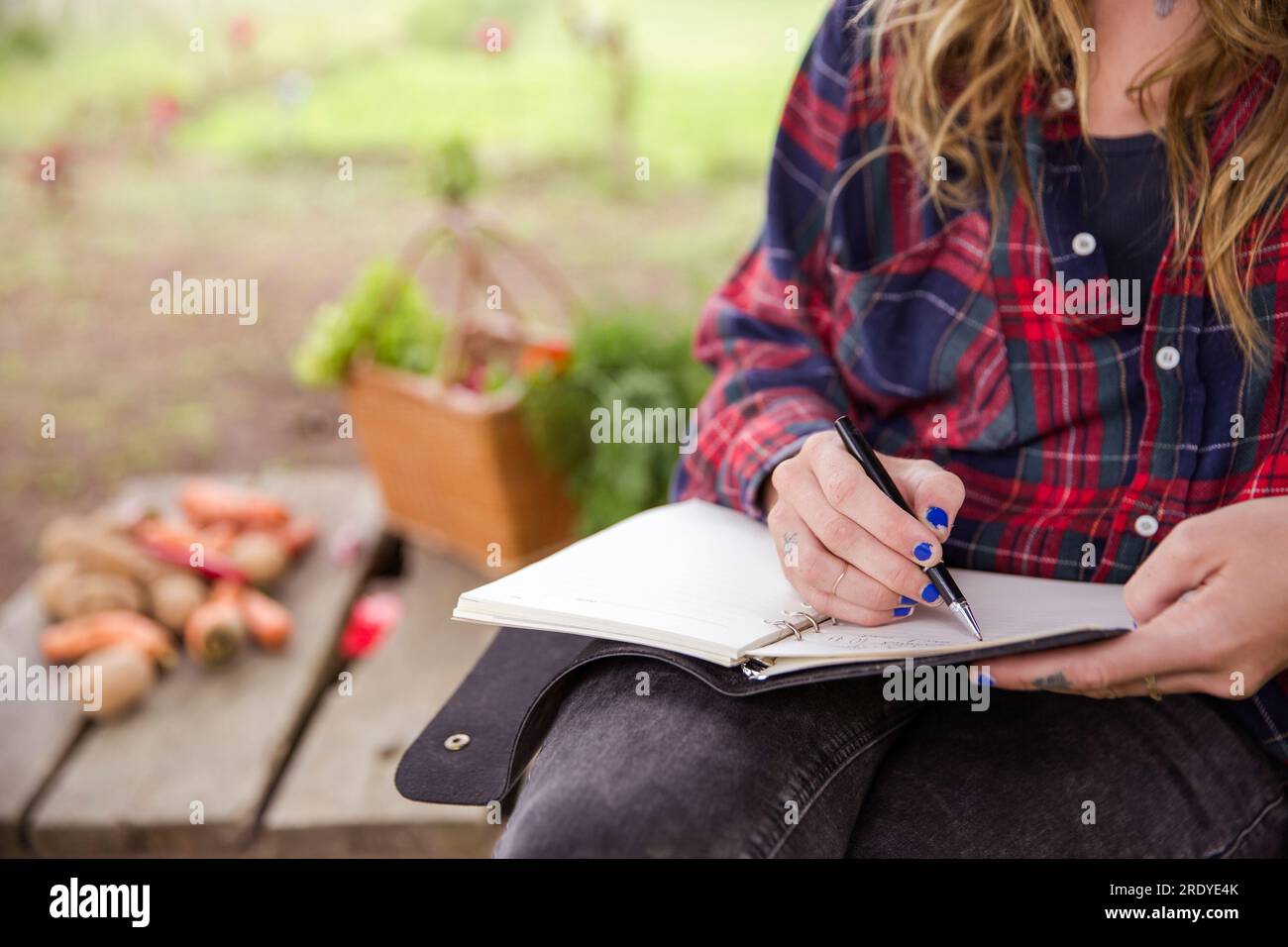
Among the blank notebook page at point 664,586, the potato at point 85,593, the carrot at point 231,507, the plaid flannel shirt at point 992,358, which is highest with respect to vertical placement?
the plaid flannel shirt at point 992,358

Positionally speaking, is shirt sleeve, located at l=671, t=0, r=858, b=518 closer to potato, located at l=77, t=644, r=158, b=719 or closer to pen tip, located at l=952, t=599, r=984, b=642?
pen tip, located at l=952, t=599, r=984, b=642

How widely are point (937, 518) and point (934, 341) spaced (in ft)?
→ 0.87

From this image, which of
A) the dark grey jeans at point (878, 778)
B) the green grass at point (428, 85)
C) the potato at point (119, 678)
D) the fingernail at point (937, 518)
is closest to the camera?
the dark grey jeans at point (878, 778)

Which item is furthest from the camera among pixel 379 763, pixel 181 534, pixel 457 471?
pixel 181 534

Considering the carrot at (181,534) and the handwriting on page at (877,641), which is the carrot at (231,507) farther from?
the handwriting on page at (877,641)

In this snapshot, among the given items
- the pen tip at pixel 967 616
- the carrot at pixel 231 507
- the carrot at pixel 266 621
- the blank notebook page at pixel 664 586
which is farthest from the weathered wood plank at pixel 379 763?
the pen tip at pixel 967 616

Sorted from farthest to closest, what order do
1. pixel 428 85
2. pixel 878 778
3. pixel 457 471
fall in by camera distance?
1. pixel 428 85
2. pixel 457 471
3. pixel 878 778

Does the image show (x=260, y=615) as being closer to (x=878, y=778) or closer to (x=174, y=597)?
(x=174, y=597)

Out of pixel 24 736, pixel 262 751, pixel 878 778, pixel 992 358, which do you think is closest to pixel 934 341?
pixel 992 358

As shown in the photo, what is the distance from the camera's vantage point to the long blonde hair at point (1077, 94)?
35.9 inches

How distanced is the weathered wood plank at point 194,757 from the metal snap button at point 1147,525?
1.28 metres

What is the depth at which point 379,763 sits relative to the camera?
5.49ft
